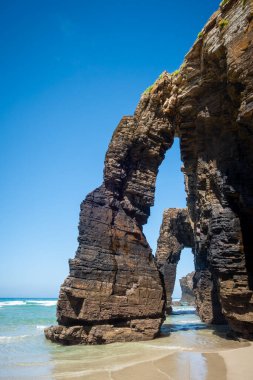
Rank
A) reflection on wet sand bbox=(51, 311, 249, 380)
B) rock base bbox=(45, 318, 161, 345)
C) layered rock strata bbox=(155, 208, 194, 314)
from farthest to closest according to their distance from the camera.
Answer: layered rock strata bbox=(155, 208, 194, 314), rock base bbox=(45, 318, 161, 345), reflection on wet sand bbox=(51, 311, 249, 380)

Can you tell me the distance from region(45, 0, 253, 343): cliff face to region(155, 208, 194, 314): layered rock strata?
18167mm

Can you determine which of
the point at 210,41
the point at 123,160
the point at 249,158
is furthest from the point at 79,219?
the point at 210,41

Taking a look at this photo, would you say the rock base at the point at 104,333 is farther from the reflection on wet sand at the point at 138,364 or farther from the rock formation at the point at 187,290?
the rock formation at the point at 187,290

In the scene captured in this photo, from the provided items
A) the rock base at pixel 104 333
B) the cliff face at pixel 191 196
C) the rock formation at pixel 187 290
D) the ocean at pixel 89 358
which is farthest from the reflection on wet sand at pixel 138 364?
the rock formation at pixel 187 290

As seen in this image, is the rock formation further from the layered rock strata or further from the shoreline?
the shoreline

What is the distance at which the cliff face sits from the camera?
543 inches

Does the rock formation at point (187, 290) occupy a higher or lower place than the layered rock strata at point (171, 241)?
lower

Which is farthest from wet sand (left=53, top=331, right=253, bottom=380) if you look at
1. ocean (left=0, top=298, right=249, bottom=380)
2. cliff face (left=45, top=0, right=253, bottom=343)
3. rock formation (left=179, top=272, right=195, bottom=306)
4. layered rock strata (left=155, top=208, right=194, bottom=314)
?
rock formation (left=179, top=272, right=195, bottom=306)

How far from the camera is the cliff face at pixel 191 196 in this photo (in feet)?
45.3

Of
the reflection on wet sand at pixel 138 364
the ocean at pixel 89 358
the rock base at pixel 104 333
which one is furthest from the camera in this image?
the rock base at pixel 104 333

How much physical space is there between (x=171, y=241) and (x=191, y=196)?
68.4 feet

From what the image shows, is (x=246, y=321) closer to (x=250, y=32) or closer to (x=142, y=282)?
(x=142, y=282)

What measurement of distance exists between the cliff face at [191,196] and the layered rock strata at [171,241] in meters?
18.2

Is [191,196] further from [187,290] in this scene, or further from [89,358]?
[187,290]
